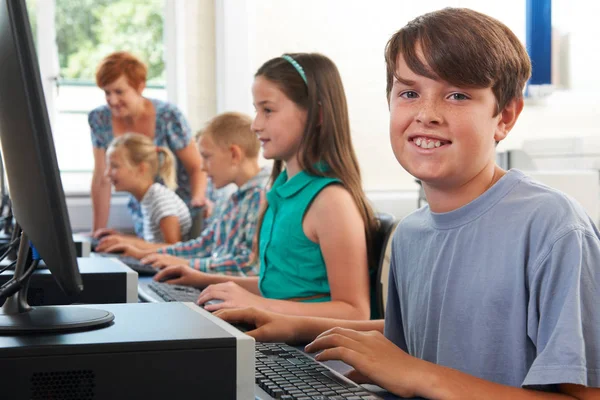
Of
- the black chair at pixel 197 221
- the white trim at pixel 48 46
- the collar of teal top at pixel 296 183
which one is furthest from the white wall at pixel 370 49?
the collar of teal top at pixel 296 183

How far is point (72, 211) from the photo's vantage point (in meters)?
3.67

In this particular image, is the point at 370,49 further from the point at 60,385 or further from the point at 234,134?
the point at 60,385

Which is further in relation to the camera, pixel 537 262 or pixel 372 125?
pixel 372 125

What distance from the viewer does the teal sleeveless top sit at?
1.71 meters

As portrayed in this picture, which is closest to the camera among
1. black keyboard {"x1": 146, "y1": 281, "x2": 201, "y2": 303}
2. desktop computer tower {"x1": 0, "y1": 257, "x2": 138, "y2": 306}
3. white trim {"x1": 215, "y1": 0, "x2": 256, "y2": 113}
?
desktop computer tower {"x1": 0, "y1": 257, "x2": 138, "y2": 306}

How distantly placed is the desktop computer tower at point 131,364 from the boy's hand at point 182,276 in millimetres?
1028

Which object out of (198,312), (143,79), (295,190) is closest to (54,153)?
(198,312)

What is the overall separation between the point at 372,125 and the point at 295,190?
2.18 m

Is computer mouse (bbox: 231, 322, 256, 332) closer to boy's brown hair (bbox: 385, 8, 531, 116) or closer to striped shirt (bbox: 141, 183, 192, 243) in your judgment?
boy's brown hair (bbox: 385, 8, 531, 116)

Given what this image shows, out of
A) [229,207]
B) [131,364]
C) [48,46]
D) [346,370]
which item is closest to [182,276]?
[229,207]

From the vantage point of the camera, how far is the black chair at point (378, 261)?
5.39 ft

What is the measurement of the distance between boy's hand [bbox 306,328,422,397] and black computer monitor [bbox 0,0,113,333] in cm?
29

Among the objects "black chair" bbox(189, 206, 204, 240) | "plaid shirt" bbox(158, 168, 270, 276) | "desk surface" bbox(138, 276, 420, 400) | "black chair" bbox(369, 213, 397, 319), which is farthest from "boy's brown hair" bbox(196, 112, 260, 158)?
"desk surface" bbox(138, 276, 420, 400)

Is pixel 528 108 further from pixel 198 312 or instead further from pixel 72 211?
pixel 198 312
